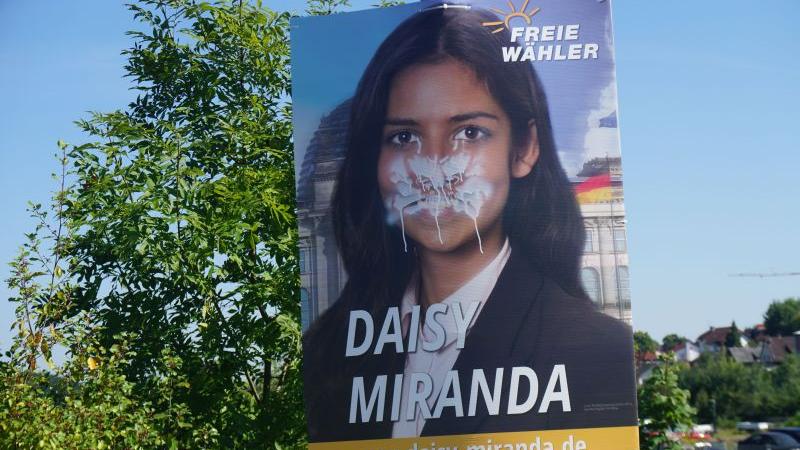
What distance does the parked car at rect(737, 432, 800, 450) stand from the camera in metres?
30.4

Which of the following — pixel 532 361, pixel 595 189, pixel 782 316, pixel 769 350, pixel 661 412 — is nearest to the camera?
pixel 532 361

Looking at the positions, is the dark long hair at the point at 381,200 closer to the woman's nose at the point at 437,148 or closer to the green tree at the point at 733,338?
the woman's nose at the point at 437,148

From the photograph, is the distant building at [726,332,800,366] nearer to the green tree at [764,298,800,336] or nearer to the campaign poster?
the green tree at [764,298,800,336]

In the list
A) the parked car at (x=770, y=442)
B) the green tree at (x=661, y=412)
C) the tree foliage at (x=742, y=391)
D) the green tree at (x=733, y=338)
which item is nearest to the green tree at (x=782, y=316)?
the green tree at (x=733, y=338)

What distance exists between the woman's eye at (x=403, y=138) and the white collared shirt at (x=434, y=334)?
1425 millimetres

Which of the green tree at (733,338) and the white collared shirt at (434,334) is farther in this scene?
the green tree at (733,338)

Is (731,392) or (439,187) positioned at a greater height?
(439,187)

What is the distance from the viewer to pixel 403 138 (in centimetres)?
1052

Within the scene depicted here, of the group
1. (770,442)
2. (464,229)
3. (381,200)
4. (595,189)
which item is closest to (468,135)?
(464,229)

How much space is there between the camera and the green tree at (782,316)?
91.1m

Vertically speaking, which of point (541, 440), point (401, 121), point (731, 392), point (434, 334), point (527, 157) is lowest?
point (541, 440)

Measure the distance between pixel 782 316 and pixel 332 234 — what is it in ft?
293

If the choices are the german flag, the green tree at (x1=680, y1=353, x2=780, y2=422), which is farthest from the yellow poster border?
the green tree at (x1=680, y1=353, x2=780, y2=422)

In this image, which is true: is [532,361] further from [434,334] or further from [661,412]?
[661,412]
